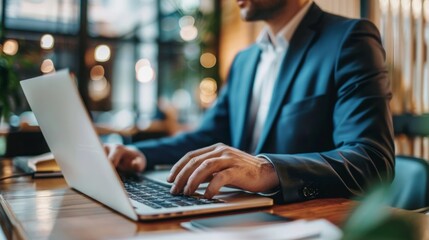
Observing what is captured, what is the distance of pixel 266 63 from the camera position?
5.98 feet

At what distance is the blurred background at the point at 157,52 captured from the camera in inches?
149

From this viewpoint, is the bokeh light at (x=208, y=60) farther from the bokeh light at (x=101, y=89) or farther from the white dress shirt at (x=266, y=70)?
the white dress shirt at (x=266, y=70)

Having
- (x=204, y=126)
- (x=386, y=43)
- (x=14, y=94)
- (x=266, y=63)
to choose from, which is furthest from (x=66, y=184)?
(x=386, y=43)

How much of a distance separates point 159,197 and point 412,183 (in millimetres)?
797

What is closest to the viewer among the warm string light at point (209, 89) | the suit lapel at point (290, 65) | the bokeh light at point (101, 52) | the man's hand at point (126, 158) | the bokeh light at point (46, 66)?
the man's hand at point (126, 158)

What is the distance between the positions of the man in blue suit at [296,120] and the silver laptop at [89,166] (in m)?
0.05

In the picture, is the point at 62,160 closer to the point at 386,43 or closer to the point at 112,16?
the point at 386,43

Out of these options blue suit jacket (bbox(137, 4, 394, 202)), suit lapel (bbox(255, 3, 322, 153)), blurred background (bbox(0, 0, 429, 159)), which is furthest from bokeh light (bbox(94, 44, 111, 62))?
suit lapel (bbox(255, 3, 322, 153))

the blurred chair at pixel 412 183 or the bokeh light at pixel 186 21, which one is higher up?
the bokeh light at pixel 186 21

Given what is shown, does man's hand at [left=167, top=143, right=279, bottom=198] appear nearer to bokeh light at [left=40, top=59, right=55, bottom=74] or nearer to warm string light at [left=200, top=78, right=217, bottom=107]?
warm string light at [left=200, top=78, right=217, bottom=107]

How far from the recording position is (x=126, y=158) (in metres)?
1.39

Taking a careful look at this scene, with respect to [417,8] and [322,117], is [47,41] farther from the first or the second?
[322,117]

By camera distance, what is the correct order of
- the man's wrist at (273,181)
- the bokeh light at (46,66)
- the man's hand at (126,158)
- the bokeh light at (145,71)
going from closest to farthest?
the man's wrist at (273,181) → the man's hand at (126,158) → the bokeh light at (46,66) → the bokeh light at (145,71)

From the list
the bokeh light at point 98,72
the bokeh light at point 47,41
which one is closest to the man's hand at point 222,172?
the bokeh light at point 47,41
